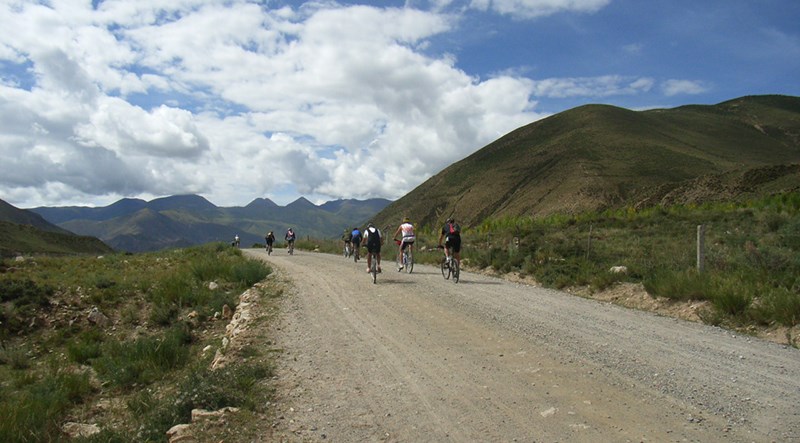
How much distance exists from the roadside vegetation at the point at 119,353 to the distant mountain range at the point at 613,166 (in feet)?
155

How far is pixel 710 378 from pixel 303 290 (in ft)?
33.5

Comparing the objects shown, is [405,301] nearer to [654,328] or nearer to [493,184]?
[654,328]

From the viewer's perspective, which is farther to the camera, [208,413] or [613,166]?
[613,166]

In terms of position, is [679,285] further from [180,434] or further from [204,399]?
[180,434]

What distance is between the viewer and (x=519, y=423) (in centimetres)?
507

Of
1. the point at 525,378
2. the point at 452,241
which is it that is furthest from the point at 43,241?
the point at 525,378

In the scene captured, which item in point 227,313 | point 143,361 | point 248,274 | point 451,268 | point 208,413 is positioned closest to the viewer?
point 208,413

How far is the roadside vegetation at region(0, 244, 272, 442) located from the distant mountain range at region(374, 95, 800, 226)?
4732 centimetres

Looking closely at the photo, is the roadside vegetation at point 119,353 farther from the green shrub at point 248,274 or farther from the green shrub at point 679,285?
Answer: the green shrub at point 679,285

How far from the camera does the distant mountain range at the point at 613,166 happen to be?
190 feet

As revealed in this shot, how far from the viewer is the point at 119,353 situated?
11219mm

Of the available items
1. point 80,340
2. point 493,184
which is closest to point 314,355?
point 80,340

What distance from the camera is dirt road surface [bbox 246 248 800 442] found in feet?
16.3

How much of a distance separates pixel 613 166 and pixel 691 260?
7464 cm
